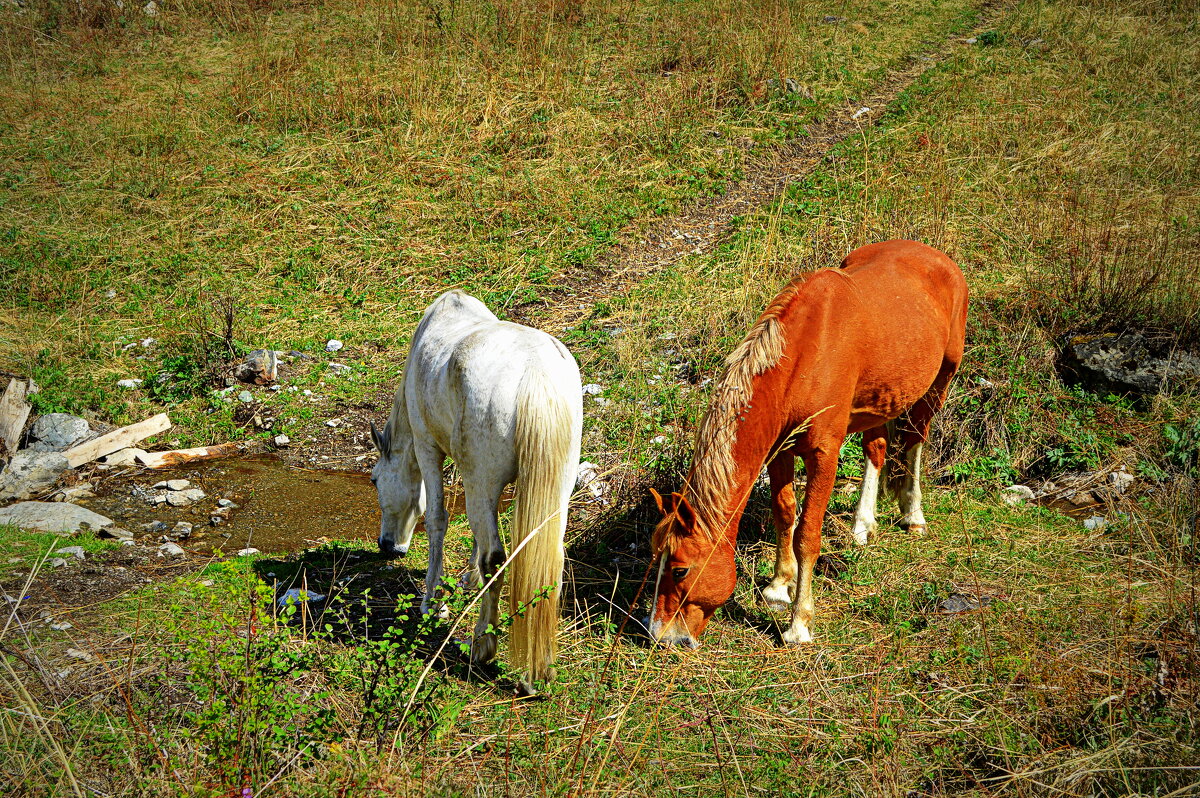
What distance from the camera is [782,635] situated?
4.08m

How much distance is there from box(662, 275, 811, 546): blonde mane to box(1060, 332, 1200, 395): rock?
11.0 feet

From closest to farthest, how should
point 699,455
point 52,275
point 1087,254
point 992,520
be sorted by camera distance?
1. point 699,455
2. point 992,520
3. point 1087,254
4. point 52,275

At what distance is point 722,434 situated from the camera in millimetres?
3789

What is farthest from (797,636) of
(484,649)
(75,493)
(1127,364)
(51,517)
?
(75,493)

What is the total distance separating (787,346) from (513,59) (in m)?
9.28

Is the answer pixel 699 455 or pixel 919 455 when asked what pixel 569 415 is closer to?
pixel 699 455

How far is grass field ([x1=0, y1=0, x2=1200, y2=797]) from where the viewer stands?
297 centimetres

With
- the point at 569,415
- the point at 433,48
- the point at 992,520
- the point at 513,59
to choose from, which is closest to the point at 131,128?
the point at 433,48

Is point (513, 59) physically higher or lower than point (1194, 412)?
higher

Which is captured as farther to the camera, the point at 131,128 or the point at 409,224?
the point at 131,128

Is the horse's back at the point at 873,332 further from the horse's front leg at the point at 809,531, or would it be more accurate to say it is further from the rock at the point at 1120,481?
the rock at the point at 1120,481

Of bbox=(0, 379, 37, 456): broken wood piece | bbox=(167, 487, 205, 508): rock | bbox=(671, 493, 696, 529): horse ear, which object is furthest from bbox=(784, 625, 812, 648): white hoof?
bbox=(0, 379, 37, 456): broken wood piece

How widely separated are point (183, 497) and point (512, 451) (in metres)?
3.37

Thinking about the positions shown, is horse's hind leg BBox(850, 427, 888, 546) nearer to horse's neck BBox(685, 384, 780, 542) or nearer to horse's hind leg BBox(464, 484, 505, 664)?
horse's neck BBox(685, 384, 780, 542)
